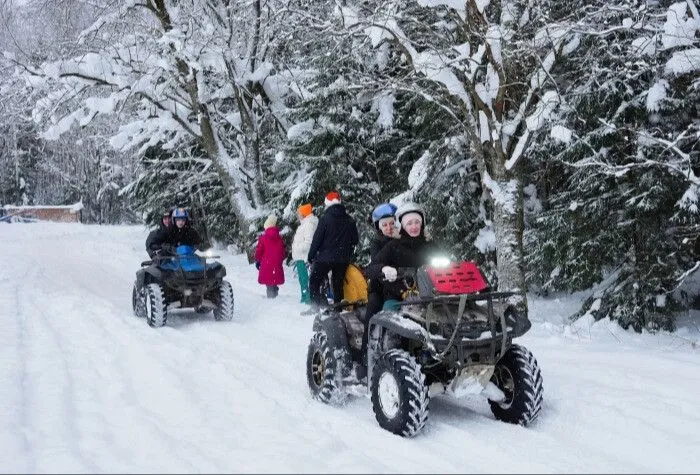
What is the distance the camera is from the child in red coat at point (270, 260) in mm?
12578

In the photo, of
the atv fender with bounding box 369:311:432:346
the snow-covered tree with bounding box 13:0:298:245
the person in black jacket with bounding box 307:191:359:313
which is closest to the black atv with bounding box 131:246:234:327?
the person in black jacket with bounding box 307:191:359:313

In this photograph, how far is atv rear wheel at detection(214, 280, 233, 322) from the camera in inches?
383

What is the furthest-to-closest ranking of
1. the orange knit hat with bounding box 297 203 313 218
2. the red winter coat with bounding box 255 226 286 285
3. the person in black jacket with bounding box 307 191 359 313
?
1. the red winter coat with bounding box 255 226 286 285
2. the orange knit hat with bounding box 297 203 313 218
3. the person in black jacket with bounding box 307 191 359 313

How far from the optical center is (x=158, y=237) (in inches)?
403

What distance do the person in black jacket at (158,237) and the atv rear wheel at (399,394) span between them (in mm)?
6021

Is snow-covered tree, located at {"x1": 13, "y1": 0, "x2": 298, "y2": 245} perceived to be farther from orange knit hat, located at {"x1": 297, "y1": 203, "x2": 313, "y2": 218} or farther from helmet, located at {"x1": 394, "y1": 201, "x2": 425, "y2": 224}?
helmet, located at {"x1": 394, "y1": 201, "x2": 425, "y2": 224}

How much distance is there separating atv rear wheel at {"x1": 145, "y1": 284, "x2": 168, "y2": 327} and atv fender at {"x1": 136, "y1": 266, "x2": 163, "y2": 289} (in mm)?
367

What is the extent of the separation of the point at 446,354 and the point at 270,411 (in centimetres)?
153

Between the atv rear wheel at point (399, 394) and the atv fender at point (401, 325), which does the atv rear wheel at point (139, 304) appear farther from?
the atv rear wheel at point (399, 394)

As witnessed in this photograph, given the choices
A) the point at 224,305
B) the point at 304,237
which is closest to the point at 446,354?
the point at 224,305

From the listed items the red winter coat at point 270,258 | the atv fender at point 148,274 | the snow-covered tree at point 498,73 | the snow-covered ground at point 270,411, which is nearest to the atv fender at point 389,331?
the snow-covered ground at point 270,411

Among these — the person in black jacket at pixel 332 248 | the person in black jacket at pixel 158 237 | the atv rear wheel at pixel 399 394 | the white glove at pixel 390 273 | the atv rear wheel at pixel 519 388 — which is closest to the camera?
the atv rear wheel at pixel 399 394

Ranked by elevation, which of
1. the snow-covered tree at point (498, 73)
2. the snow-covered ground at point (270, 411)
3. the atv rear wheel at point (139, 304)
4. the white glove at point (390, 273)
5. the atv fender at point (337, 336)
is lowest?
the snow-covered ground at point (270, 411)

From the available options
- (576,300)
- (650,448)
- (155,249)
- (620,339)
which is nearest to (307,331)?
(155,249)
